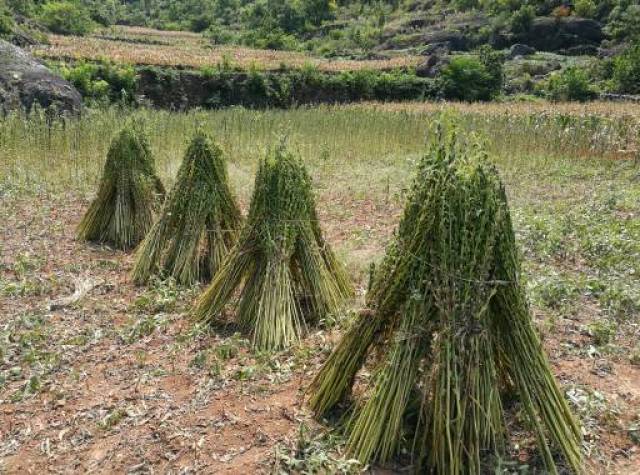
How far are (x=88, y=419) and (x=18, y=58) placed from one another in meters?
12.1

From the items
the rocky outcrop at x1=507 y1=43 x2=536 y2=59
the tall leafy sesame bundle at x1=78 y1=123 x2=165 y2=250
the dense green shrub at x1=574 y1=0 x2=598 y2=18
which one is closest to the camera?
the tall leafy sesame bundle at x1=78 y1=123 x2=165 y2=250

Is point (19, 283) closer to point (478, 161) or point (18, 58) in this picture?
point (478, 161)

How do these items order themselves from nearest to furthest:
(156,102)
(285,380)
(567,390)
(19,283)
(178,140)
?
(567,390)
(285,380)
(19,283)
(178,140)
(156,102)

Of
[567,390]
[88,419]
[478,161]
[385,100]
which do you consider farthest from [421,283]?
[385,100]

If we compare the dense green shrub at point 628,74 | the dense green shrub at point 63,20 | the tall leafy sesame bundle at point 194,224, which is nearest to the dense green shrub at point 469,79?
the dense green shrub at point 628,74

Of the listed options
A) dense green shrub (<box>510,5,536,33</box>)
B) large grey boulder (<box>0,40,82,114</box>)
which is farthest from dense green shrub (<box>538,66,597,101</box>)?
large grey boulder (<box>0,40,82,114</box>)

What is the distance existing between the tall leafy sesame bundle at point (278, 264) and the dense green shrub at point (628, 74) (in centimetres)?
2792

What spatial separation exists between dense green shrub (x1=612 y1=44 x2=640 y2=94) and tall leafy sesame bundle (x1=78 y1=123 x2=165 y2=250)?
27.3m

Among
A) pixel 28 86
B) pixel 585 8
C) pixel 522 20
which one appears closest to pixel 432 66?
pixel 522 20

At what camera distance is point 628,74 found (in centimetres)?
2706

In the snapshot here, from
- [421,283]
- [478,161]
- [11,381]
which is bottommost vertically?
[11,381]

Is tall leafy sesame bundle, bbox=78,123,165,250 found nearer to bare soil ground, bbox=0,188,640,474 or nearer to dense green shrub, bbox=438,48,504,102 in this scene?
bare soil ground, bbox=0,188,640,474

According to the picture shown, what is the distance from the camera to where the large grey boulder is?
469 inches

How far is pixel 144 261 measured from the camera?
4.92 m
